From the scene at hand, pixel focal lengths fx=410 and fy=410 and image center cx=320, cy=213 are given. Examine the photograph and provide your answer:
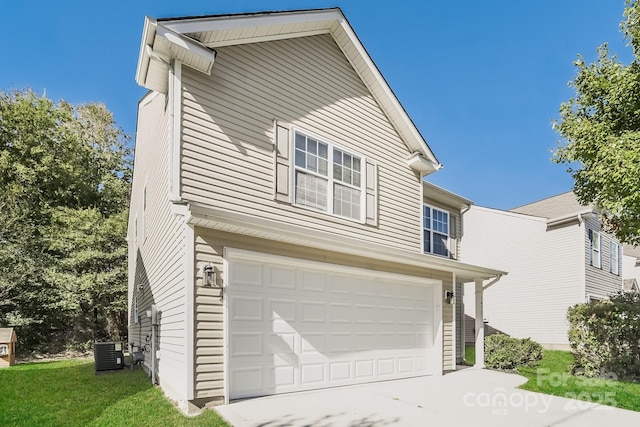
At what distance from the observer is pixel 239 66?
7184 mm

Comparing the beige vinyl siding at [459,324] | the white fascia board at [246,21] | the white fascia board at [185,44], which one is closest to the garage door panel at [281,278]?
the white fascia board at [185,44]

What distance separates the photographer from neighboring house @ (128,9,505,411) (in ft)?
19.5

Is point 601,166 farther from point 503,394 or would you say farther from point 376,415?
point 376,415

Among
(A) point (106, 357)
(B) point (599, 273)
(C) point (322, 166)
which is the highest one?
Answer: (C) point (322, 166)

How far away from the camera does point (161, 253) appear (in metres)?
7.70

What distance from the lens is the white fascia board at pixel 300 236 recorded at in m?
5.58

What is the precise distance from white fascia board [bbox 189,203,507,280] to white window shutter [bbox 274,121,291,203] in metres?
0.98

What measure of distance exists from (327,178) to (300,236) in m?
2.03

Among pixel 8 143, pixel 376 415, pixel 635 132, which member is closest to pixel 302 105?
pixel 376 415

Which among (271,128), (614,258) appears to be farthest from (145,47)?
(614,258)

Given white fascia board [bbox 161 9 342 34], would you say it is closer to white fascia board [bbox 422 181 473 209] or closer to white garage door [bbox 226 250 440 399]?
white garage door [bbox 226 250 440 399]

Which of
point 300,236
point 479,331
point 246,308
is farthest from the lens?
point 479,331

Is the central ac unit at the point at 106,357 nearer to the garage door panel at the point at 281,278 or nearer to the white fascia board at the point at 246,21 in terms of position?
the garage door panel at the point at 281,278

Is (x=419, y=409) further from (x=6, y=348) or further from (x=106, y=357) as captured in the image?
(x=6, y=348)
